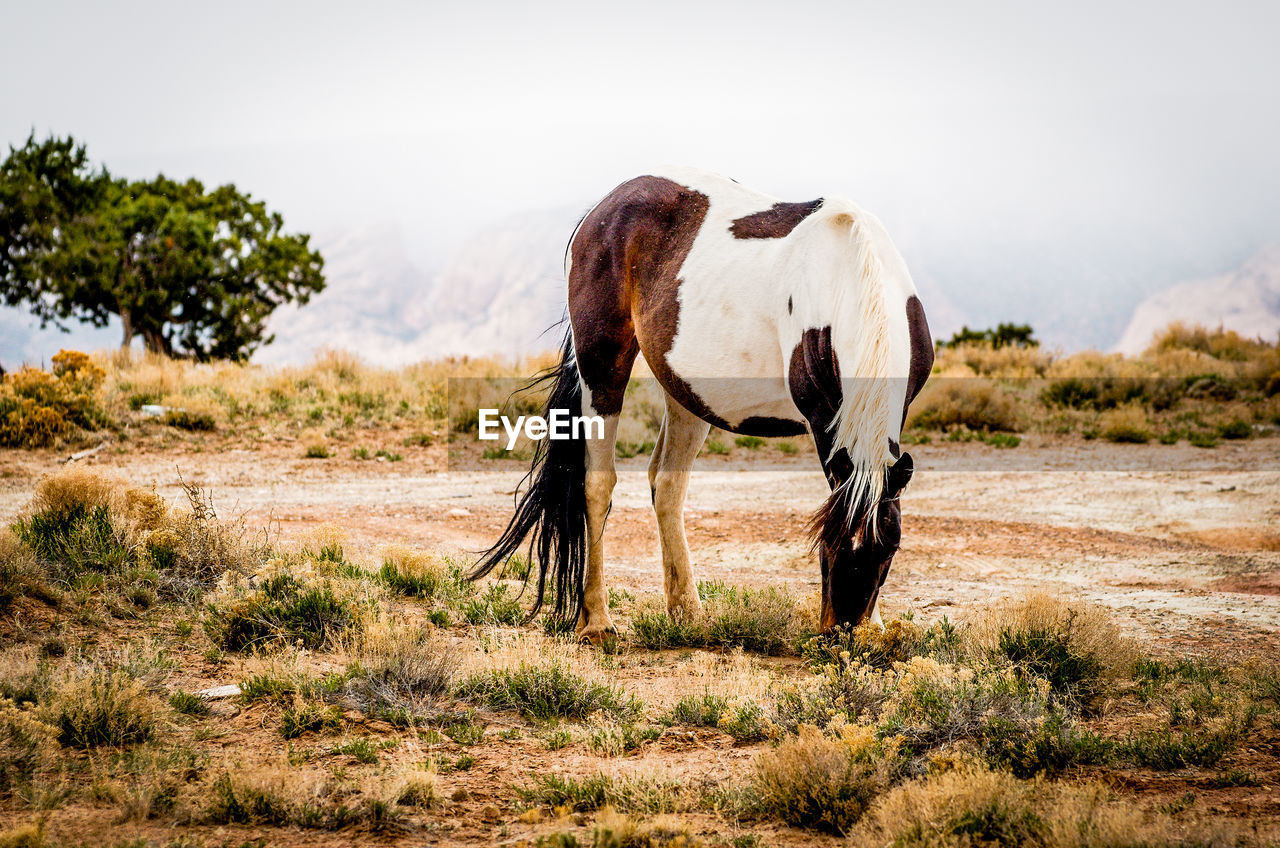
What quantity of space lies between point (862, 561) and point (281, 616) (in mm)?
3336

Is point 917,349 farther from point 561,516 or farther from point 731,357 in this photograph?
point 561,516

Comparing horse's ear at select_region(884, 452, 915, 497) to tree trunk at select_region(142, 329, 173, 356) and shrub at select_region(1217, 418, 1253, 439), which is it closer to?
shrub at select_region(1217, 418, 1253, 439)

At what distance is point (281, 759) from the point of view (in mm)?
3652

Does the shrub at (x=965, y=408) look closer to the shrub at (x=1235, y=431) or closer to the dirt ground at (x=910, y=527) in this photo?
the dirt ground at (x=910, y=527)

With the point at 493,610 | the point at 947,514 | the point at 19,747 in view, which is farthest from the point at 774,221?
the point at 947,514

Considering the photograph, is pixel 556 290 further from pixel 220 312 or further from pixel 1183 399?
pixel 220 312

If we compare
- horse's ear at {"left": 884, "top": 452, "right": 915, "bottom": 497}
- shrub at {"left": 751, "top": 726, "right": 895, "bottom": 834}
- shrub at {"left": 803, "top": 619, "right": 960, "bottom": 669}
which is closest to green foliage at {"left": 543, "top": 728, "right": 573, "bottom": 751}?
shrub at {"left": 751, "top": 726, "right": 895, "bottom": 834}

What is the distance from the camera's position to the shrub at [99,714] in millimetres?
3838

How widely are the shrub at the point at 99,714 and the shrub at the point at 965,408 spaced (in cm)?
1362

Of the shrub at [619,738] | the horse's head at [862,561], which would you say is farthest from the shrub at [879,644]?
the shrub at [619,738]

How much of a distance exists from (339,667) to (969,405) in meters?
13.7

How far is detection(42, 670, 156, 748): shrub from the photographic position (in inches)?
151

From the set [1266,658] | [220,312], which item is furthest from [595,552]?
[220,312]

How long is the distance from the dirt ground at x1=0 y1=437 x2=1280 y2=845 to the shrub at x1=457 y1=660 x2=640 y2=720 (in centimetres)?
→ 28
